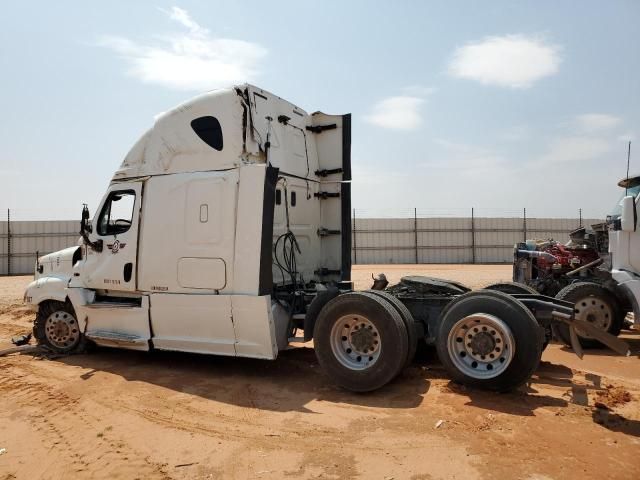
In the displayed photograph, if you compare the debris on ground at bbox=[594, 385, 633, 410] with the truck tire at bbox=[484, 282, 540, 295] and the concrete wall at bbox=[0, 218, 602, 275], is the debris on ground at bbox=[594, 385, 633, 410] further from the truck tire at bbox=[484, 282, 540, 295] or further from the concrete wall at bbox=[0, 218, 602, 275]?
the concrete wall at bbox=[0, 218, 602, 275]

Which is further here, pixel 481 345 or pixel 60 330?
pixel 60 330

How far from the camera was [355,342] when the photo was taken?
19.7 ft

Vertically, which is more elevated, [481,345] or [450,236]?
[450,236]

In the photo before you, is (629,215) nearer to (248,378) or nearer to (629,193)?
(629,193)

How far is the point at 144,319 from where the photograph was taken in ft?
23.6

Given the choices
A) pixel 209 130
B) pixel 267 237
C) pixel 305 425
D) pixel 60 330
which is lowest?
pixel 305 425

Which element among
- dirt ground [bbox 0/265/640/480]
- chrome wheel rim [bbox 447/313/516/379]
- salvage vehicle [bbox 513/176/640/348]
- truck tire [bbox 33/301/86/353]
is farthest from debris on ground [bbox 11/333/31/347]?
salvage vehicle [bbox 513/176/640/348]

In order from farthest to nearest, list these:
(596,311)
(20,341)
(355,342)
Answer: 1. (20,341)
2. (596,311)
3. (355,342)

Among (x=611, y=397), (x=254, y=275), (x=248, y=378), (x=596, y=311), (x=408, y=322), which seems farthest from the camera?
(x=596, y=311)

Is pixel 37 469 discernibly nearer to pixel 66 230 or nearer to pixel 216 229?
pixel 216 229

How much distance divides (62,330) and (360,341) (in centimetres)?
496

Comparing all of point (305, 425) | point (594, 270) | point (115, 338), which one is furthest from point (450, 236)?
point (305, 425)

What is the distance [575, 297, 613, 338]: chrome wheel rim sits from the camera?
332 inches

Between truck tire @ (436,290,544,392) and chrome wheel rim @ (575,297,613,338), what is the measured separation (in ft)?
12.5
